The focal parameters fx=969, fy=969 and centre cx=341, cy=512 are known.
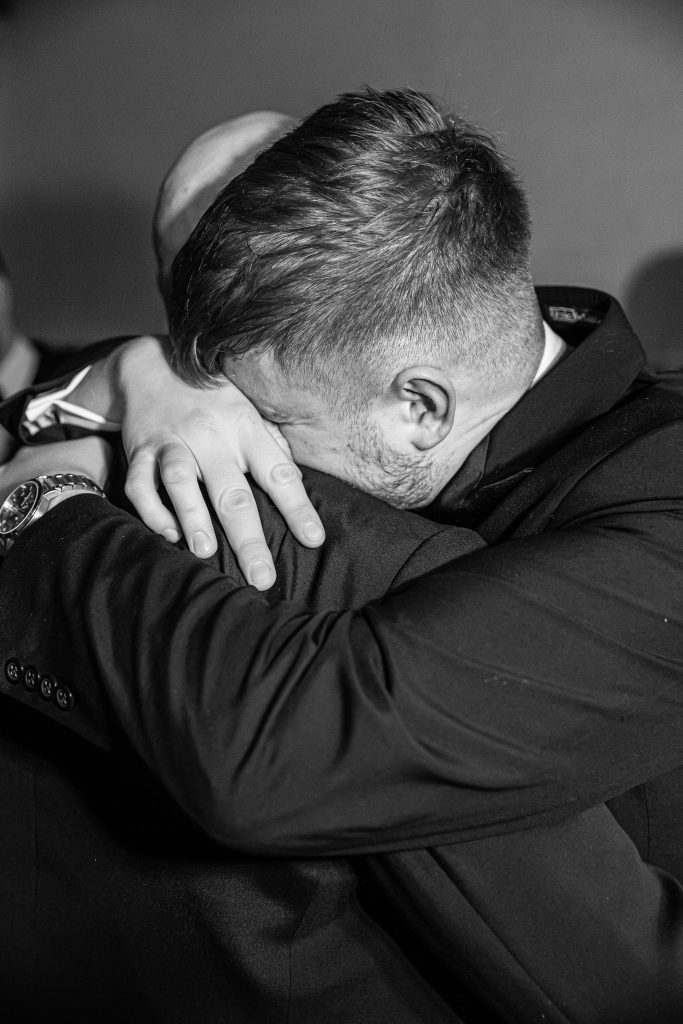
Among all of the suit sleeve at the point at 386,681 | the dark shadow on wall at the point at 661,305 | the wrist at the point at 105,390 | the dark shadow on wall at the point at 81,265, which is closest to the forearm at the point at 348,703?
the suit sleeve at the point at 386,681

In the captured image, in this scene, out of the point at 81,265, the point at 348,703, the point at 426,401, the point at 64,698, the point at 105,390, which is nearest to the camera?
the point at 348,703

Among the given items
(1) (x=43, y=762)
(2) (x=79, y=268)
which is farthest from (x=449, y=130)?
(2) (x=79, y=268)

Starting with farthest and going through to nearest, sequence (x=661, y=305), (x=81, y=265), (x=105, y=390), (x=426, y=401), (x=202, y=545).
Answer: (x=81, y=265) → (x=661, y=305) → (x=105, y=390) → (x=426, y=401) → (x=202, y=545)

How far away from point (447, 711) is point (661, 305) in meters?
2.30

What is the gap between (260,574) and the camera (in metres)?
0.94

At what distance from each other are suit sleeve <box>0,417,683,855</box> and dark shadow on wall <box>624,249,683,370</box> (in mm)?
2028

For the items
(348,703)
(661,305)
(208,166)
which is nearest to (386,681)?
(348,703)

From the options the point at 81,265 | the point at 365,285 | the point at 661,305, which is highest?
the point at 365,285

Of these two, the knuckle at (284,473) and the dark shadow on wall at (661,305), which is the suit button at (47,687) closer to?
the knuckle at (284,473)

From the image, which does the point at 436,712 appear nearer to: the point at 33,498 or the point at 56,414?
the point at 33,498

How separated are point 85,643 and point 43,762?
0.24m

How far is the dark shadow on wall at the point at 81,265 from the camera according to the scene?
130 inches

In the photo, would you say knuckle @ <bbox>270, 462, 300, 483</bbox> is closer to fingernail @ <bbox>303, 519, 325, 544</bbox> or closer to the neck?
fingernail @ <bbox>303, 519, 325, 544</bbox>

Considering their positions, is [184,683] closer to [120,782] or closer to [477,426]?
[120,782]
